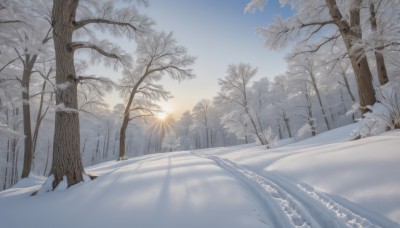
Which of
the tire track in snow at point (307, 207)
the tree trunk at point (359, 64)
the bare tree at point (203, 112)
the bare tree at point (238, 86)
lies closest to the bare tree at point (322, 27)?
the tree trunk at point (359, 64)

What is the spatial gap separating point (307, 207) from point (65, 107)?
509 cm

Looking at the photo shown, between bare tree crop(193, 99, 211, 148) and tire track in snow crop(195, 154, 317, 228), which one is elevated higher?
bare tree crop(193, 99, 211, 148)

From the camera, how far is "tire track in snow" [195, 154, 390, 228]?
7.93 ft

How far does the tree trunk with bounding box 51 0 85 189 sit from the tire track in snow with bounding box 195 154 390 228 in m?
4.00

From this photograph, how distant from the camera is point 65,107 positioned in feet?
16.5

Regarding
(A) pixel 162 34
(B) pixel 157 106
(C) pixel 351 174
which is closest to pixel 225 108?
(B) pixel 157 106

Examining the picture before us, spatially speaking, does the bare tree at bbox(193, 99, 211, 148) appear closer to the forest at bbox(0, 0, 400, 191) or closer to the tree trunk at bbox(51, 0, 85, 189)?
the forest at bbox(0, 0, 400, 191)

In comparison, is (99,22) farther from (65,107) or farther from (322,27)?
(322,27)

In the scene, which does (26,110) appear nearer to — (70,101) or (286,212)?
(70,101)

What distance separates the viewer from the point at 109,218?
2701 millimetres

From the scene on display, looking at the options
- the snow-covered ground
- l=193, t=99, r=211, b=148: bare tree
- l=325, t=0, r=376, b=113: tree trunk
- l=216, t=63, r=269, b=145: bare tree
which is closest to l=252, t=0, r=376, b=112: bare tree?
l=325, t=0, r=376, b=113: tree trunk

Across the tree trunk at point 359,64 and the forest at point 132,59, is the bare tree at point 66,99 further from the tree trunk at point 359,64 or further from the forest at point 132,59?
Result: the tree trunk at point 359,64

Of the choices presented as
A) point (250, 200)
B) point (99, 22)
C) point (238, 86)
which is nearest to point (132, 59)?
point (99, 22)

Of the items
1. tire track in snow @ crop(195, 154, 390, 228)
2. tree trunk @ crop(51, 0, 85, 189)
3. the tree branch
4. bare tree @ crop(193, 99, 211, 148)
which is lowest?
tire track in snow @ crop(195, 154, 390, 228)
